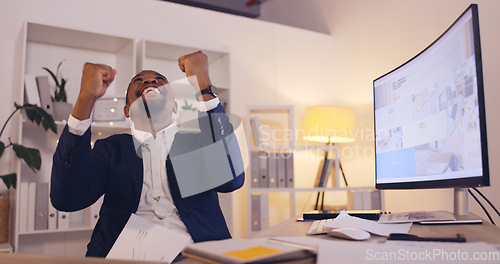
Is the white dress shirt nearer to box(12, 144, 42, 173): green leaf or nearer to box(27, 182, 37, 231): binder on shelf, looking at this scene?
box(12, 144, 42, 173): green leaf

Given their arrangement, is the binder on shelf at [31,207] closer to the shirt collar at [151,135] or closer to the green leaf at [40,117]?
the green leaf at [40,117]

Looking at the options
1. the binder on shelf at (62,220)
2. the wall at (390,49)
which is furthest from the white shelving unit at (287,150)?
the binder on shelf at (62,220)

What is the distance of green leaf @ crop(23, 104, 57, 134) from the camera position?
8.82 feet

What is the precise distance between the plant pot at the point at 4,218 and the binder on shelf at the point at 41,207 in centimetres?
19

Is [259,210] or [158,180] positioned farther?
[259,210]

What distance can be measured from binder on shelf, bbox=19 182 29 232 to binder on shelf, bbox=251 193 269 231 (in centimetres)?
157

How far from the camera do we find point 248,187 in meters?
3.52

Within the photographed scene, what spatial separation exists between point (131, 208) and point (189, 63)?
51 centimetres

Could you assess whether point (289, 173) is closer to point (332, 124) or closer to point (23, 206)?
point (332, 124)

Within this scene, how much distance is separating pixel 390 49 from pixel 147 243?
305 centimetres

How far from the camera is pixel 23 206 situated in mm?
2727

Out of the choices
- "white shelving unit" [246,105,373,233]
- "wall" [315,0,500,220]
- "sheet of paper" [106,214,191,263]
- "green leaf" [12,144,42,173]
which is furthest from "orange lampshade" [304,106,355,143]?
"sheet of paper" [106,214,191,263]

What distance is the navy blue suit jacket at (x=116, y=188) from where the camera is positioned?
4.69ft

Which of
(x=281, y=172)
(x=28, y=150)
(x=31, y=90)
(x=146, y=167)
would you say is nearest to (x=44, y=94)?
(x=31, y=90)
